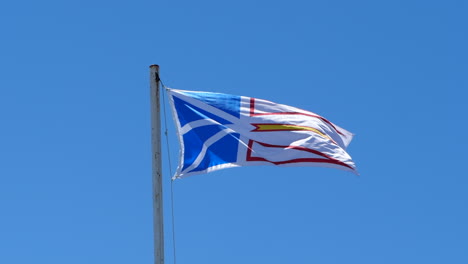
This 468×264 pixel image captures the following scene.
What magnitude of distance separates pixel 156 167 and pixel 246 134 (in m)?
3.96

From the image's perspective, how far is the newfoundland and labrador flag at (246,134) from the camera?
25.0 meters

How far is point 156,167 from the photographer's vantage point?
22.6 m

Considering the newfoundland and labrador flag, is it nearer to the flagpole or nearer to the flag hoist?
the flag hoist

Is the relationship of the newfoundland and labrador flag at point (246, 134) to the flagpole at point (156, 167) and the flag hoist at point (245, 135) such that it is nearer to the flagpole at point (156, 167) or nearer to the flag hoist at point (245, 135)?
the flag hoist at point (245, 135)

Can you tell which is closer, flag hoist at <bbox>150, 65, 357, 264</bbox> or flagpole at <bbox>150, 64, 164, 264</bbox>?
flagpole at <bbox>150, 64, 164, 264</bbox>

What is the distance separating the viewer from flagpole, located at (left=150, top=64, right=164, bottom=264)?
22.0 metres

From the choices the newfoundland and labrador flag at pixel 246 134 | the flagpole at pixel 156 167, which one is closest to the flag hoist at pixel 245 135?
the newfoundland and labrador flag at pixel 246 134

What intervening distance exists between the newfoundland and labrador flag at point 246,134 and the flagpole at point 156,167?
4.92ft

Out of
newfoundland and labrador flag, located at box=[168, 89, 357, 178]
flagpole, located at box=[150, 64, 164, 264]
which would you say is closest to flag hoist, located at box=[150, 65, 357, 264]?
newfoundland and labrador flag, located at box=[168, 89, 357, 178]

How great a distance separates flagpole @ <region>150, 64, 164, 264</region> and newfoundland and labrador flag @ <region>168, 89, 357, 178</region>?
4.92 feet

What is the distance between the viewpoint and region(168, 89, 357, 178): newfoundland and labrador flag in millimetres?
25000

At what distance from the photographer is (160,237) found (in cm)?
2208

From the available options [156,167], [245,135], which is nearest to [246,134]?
[245,135]

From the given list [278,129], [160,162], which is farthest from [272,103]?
[160,162]
